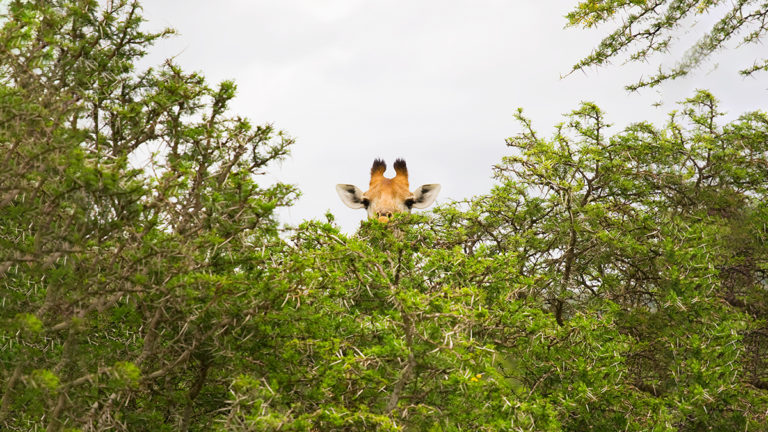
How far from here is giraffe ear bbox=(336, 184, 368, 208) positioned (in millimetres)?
10852

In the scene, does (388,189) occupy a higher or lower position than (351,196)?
higher

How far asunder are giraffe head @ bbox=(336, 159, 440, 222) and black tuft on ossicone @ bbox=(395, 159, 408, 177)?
0.22m

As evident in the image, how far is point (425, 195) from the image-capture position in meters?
10.7

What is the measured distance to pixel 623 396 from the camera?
268 inches

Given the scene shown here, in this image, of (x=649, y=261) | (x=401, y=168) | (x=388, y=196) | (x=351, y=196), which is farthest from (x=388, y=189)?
(x=649, y=261)

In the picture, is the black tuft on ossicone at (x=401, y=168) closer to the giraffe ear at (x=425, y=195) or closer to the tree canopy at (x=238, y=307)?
the giraffe ear at (x=425, y=195)

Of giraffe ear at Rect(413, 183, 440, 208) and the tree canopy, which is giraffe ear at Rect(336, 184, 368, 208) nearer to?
giraffe ear at Rect(413, 183, 440, 208)

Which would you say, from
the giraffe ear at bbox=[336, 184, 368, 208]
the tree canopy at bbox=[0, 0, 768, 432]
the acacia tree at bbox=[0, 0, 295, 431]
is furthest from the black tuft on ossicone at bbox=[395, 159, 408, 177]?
the acacia tree at bbox=[0, 0, 295, 431]

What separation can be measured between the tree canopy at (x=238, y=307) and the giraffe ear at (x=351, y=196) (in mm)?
2766

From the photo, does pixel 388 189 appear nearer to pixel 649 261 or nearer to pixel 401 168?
pixel 401 168

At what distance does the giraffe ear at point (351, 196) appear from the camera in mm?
10852

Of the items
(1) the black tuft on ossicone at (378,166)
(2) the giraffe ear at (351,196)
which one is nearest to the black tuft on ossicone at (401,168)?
(1) the black tuft on ossicone at (378,166)

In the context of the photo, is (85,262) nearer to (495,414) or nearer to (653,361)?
(495,414)

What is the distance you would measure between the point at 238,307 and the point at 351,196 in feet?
19.0
